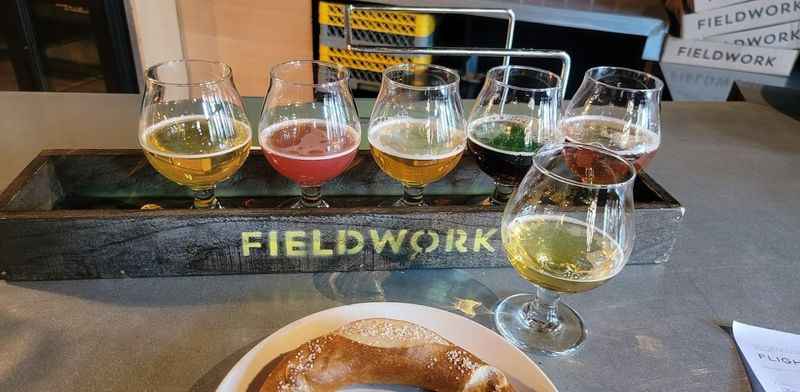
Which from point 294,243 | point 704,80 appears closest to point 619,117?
point 294,243

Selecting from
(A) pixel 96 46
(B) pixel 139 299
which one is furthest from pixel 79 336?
(A) pixel 96 46

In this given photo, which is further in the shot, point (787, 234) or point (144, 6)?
point (144, 6)

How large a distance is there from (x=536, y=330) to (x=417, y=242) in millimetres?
188

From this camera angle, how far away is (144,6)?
2682mm

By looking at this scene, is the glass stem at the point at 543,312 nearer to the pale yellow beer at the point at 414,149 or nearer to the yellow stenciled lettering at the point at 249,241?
the pale yellow beer at the point at 414,149

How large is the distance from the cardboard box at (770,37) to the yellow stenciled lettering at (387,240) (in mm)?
1864

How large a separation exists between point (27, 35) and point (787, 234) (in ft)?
10.4

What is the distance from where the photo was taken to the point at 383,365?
1.91ft

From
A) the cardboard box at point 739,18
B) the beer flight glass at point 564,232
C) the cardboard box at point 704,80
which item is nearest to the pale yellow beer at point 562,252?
the beer flight glass at point 564,232

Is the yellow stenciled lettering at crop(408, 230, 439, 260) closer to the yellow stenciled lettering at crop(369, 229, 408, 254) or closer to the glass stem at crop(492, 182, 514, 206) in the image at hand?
the yellow stenciled lettering at crop(369, 229, 408, 254)

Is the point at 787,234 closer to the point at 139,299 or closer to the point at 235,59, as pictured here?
the point at 139,299

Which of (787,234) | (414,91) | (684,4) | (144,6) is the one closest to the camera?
(414,91)

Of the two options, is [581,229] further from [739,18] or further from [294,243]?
[739,18]

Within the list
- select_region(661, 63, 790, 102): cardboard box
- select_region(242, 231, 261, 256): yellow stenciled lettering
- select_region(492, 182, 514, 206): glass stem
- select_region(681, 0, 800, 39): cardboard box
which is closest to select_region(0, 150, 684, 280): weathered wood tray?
select_region(242, 231, 261, 256): yellow stenciled lettering
